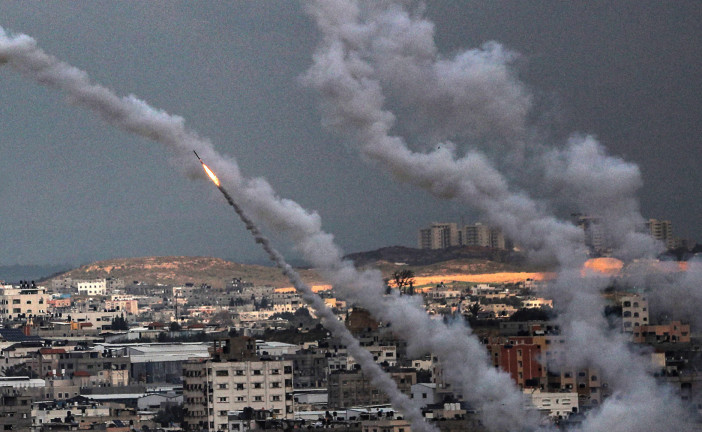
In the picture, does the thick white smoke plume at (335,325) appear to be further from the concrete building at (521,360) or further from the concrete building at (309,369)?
the concrete building at (309,369)

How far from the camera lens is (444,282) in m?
147

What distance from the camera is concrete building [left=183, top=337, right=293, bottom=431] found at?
88000mm

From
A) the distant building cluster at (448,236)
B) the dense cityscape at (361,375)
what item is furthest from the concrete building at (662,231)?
the distant building cluster at (448,236)

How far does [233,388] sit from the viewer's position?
292 ft

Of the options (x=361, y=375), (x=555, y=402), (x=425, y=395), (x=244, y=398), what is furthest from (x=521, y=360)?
(x=244, y=398)

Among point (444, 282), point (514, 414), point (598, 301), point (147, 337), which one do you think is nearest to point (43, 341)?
point (147, 337)

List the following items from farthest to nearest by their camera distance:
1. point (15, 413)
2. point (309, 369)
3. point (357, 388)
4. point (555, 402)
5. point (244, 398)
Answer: point (309, 369)
point (357, 388)
point (244, 398)
point (15, 413)
point (555, 402)

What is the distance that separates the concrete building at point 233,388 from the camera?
88.0 m

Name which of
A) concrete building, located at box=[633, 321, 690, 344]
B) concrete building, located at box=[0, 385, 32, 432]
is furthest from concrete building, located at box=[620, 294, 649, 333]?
concrete building, located at box=[0, 385, 32, 432]

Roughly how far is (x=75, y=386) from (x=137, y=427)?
100 feet

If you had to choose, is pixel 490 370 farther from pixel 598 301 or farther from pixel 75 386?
pixel 75 386

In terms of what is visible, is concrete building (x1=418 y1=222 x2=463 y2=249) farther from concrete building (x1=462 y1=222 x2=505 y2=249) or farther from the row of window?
the row of window

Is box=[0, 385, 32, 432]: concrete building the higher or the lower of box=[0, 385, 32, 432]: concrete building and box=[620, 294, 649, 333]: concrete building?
the lower

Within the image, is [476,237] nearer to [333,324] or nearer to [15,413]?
[15,413]
